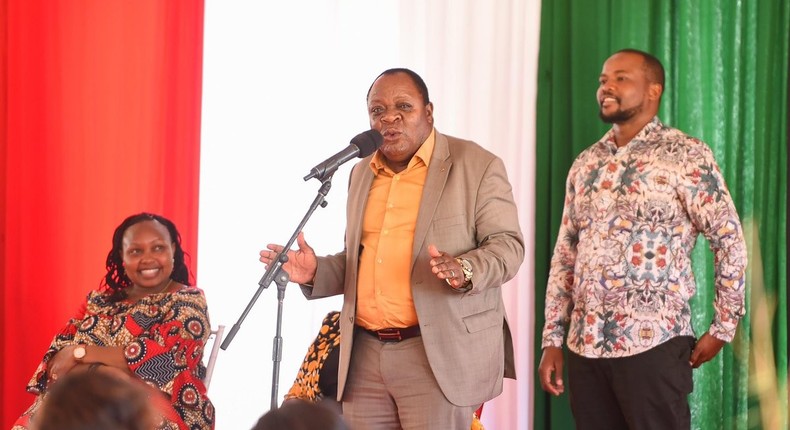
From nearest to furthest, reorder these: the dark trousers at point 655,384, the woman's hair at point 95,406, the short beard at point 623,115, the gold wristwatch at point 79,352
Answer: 1. the woman's hair at point 95,406
2. the dark trousers at point 655,384
3. the short beard at point 623,115
4. the gold wristwatch at point 79,352

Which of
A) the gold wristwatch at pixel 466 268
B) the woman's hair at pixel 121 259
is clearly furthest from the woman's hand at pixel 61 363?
the gold wristwatch at pixel 466 268

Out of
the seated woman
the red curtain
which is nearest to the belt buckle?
the seated woman

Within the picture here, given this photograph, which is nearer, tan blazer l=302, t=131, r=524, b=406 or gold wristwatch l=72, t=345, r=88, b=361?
tan blazer l=302, t=131, r=524, b=406

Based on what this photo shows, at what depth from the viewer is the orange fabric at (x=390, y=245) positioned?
2.92 m

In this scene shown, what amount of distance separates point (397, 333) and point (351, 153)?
60 cm

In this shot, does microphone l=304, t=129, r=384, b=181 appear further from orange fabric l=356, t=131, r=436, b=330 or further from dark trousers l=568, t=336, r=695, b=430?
dark trousers l=568, t=336, r=695, b=430

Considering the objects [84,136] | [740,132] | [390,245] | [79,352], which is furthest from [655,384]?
[84,136]

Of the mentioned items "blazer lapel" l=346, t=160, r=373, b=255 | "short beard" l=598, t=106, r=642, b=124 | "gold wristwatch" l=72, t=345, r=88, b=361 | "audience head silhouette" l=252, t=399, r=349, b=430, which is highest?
"short beard" l=598, t=106, r=642, b=124

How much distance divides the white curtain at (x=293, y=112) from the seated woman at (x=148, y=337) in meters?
0.61

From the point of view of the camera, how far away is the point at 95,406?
1.55m

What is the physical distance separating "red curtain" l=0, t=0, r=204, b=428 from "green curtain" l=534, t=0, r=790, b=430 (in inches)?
84.6

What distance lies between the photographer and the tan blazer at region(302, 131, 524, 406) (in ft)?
9.28

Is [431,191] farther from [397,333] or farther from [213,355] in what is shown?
[213,355]

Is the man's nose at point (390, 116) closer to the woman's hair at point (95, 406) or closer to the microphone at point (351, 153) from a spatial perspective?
the microphone at point (351, 153)
